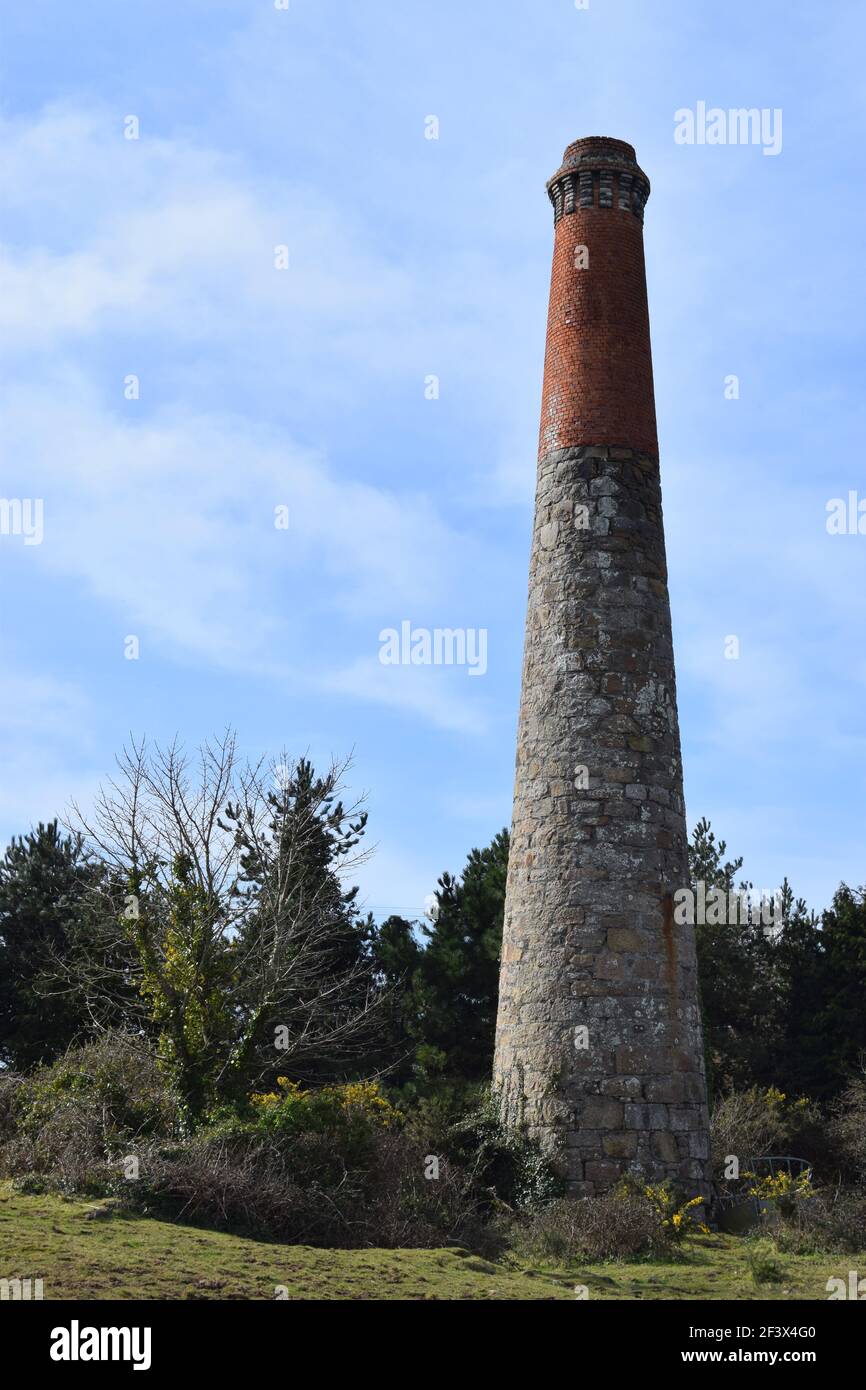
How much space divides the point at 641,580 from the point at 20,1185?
12149mm

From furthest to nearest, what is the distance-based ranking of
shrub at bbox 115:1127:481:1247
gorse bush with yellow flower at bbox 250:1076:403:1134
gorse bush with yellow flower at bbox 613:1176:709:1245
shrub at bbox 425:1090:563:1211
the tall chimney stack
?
the tall chimney stack < shrub at bbox 425:1090:563:1211 < gorse bush with yellow flower at bbox 613:1176:709:1245 < gorse bush with yellow flower at bbox 250:1076:403:1134 < shrub at bbox 115:1127:481:1247

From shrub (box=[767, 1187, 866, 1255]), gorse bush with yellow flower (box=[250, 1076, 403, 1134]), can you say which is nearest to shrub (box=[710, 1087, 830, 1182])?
shrub (box=[767, 1187, 866, 1255])

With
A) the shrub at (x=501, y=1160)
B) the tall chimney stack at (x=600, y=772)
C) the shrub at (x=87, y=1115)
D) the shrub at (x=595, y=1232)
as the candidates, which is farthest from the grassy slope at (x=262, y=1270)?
the tall chimney stack at (x=600, y=772)

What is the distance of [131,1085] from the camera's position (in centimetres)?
1733

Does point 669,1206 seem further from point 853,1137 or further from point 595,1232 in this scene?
point 853,1137

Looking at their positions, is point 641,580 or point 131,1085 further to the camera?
point 641,580

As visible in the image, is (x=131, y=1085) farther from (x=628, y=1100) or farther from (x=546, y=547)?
(x=546, y=547)

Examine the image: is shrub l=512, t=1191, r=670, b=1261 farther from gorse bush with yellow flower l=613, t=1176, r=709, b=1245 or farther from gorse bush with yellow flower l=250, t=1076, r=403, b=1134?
gorse bush with yellow flower l=250, t=1076, r=403, b=1134

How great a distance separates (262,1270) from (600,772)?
9.57 m

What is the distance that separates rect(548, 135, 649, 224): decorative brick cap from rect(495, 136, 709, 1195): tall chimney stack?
3 cm

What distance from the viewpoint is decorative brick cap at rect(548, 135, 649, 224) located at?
21.4 metres

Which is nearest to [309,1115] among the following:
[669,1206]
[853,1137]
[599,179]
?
[669,1206]

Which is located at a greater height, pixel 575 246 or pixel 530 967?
pixel 575 246
